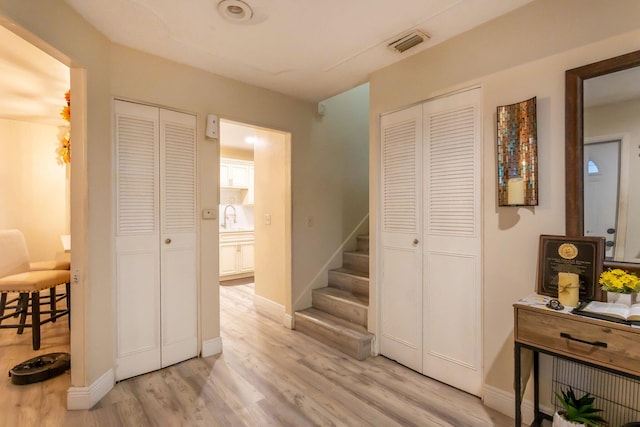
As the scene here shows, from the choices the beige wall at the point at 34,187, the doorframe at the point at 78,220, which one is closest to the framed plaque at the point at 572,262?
the doorframe at the point at 78,220

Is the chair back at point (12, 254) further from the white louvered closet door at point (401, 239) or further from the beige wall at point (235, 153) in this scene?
the white louvered closet door at point (401, 239)

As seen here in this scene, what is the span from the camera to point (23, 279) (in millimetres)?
2740

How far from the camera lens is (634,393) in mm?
1547

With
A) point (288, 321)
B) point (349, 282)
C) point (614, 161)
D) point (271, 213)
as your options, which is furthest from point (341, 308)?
point (614, 161)

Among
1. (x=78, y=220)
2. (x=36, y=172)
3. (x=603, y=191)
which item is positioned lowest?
(x=78, y=220)

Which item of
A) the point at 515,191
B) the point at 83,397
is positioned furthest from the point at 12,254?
the point at 515,191

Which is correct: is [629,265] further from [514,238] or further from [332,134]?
[332,134]

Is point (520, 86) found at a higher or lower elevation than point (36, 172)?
higher

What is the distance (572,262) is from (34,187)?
6.30 m

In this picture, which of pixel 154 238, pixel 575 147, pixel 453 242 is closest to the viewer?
pixel 575 147

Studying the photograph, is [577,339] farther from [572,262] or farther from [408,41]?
[408,41]

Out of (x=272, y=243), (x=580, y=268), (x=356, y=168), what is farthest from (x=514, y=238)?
(x=272, y=243)

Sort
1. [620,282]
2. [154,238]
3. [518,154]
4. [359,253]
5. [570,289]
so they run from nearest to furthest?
[620,282] → [570,289] → [518,154] → [154,238] → [359,253]

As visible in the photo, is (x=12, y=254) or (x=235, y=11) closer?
(x=235, y=11)
